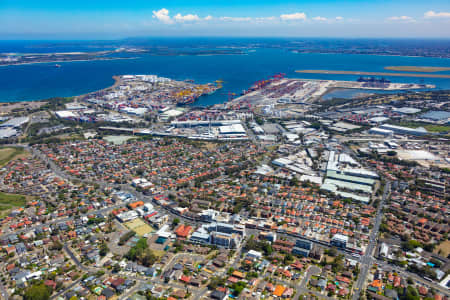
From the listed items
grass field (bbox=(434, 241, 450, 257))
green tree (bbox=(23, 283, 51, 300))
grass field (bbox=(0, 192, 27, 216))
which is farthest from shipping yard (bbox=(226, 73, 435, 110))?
green tree (bbox=(23, 283, 51, 300))

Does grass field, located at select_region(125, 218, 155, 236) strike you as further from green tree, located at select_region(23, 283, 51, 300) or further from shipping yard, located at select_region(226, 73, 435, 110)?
shipping yard, located at select_region(226, 73, 435, 110)

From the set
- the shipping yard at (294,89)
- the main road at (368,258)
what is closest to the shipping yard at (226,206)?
the main road at (368,258)

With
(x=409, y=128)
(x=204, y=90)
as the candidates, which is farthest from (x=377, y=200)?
(x=204, y=90)

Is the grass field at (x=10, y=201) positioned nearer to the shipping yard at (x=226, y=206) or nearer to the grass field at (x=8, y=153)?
the shipping yard at (x=226, y=206)

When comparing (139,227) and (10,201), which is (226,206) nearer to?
(139,227)

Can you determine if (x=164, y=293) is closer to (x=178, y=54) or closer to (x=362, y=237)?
(x=362, y=237)

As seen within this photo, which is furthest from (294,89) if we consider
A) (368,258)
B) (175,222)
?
(368,258)
